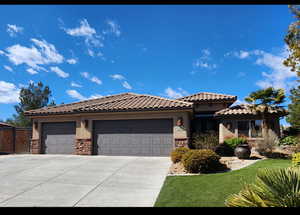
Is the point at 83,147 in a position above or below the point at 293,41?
below

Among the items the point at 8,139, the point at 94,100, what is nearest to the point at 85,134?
the point at 94,100

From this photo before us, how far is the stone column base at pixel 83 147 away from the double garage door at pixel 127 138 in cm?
35

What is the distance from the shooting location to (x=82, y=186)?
21.0ft

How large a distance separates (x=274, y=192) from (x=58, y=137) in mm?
14820

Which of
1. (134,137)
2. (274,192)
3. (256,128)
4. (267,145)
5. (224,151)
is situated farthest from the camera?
(256,128)

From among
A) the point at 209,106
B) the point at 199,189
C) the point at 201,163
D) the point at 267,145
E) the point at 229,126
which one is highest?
the point at 209,106

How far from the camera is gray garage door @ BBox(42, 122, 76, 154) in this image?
48.4 feet

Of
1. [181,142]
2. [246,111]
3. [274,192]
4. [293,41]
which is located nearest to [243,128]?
[246,111]

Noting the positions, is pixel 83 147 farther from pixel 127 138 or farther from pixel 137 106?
pixel 137 106

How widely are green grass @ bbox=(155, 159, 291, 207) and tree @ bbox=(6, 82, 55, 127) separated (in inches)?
1267

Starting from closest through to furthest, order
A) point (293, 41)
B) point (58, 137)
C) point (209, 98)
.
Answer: point (293, 41) → point (58, 137) → point (209, 98)

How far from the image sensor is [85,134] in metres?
14.2

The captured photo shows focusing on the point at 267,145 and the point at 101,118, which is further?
the point at 101,118
